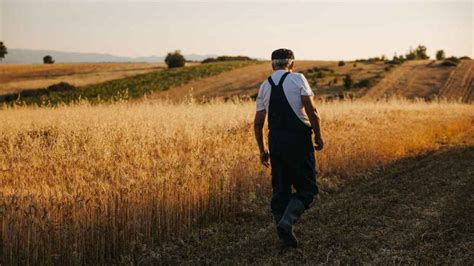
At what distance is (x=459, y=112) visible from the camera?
2641 cm

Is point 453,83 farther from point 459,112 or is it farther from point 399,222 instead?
point 399,222

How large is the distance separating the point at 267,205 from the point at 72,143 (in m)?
3.71

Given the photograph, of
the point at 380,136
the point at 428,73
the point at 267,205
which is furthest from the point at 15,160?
the point at 428,73

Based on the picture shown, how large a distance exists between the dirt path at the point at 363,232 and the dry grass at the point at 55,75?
156 feet

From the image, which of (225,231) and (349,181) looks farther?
(349,181)

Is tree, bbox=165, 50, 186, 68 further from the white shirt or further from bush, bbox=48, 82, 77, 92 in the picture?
the white shirt

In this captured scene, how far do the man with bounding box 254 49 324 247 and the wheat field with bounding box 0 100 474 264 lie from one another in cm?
173

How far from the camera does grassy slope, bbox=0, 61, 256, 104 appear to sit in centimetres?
4584

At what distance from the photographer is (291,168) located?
627cm

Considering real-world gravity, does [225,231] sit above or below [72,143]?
below

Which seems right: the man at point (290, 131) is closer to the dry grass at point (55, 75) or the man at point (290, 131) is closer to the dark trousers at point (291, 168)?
the dark trousers at point (291, 168)

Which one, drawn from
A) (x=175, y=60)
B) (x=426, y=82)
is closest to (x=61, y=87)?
(x=175, y=60)

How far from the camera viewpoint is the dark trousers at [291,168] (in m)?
6.18

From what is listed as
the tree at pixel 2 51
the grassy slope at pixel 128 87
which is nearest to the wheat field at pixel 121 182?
the grassy slope at pixel 128 87
